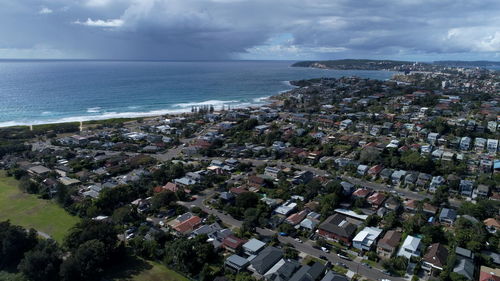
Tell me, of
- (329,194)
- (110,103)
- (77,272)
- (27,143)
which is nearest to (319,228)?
(329,194)

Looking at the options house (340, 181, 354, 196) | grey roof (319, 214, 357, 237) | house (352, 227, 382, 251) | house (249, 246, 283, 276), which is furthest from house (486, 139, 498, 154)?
house (249, 246, 283, 276)

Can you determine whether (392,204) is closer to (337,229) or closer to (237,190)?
(337,229)

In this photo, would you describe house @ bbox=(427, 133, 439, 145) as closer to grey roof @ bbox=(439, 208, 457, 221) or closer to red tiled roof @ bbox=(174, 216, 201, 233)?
grey roof @ bbox=(439, 208, 457, 221)

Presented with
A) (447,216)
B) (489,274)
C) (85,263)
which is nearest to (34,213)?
(85,263)

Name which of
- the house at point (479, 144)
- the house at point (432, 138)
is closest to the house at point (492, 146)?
the house at point (479, 144)

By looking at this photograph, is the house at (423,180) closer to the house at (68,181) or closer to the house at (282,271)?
the house at (282,271)

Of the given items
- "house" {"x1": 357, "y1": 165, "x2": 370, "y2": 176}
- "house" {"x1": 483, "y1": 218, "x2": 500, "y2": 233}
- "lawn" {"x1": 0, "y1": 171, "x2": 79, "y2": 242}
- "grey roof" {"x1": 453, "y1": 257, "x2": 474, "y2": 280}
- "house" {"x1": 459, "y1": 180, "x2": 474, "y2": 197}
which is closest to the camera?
"grey roof" {"x1": 453, "y1": 257, "x2": 474, "y2": 280}
